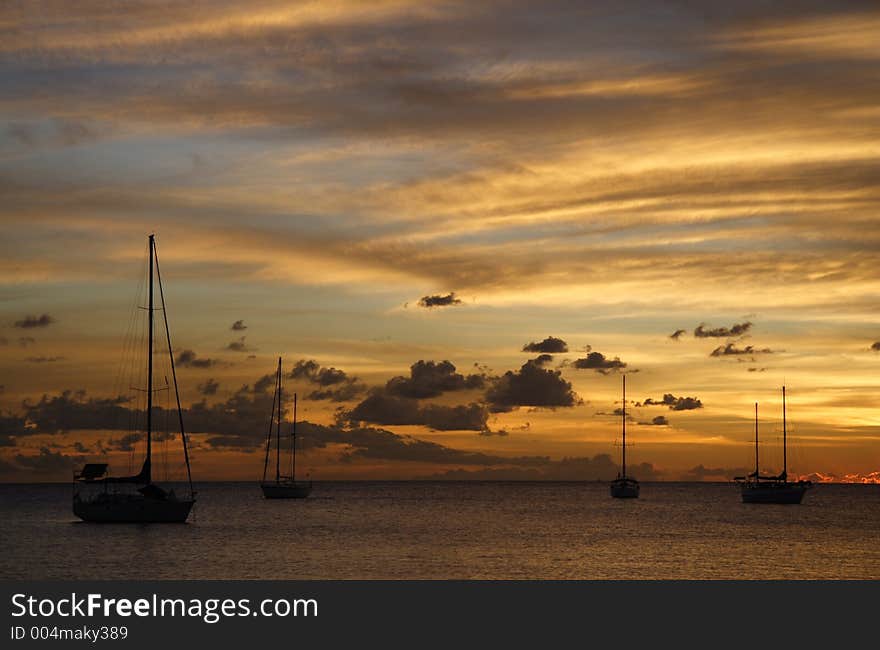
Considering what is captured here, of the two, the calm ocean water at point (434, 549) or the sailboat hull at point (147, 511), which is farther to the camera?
the sailboat hull at point (147, 511)

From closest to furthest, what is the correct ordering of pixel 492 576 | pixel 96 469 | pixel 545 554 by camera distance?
pixel 492 576 → pixel 545 554 → pixel 96 469

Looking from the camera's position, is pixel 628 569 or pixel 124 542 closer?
pixel 628 569

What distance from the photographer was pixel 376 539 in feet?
357

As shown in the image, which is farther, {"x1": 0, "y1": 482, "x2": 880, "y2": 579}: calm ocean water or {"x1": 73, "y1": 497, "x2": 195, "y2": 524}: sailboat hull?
{"x1": 73, "y1": 497, "x2": 195, "y2": 524}: sailboat hull
